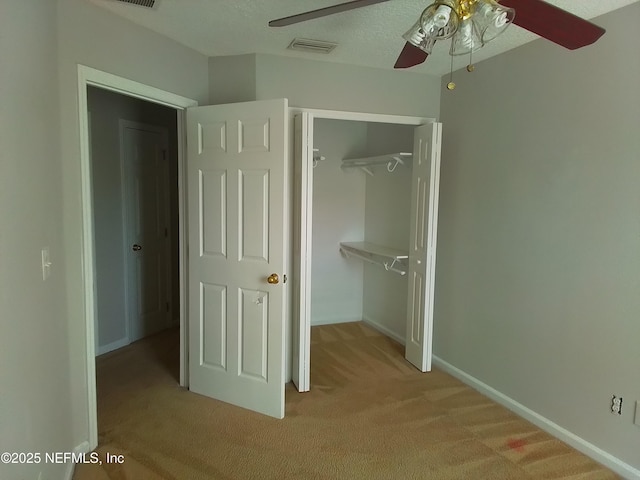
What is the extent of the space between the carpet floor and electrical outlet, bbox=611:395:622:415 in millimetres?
328

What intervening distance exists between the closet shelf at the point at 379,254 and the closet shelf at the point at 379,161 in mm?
777

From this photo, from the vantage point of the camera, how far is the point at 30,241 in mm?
1502

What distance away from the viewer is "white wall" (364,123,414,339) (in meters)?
4.04

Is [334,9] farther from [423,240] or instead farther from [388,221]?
[388,221]

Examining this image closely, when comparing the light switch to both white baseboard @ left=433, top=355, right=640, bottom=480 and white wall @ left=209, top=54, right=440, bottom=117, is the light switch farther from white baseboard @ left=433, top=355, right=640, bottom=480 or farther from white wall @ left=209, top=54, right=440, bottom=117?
white baseboard @ left=433, top=355, right=640, bottom=480

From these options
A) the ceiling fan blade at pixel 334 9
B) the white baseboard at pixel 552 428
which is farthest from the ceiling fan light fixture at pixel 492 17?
the white baseboard at pixel 552 428

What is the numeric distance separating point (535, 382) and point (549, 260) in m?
0.79

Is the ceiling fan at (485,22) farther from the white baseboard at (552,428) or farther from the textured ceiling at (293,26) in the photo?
the white baseboard at (552,428)

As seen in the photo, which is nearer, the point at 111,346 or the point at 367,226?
the point at 111,346

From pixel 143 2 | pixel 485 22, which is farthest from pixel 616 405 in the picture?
pixel 143 2

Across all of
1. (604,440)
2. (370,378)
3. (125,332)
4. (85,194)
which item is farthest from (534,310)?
(125,332)

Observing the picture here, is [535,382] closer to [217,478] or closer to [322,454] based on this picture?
[322,454]

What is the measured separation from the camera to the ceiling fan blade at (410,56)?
73.2 inches

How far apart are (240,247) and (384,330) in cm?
224
